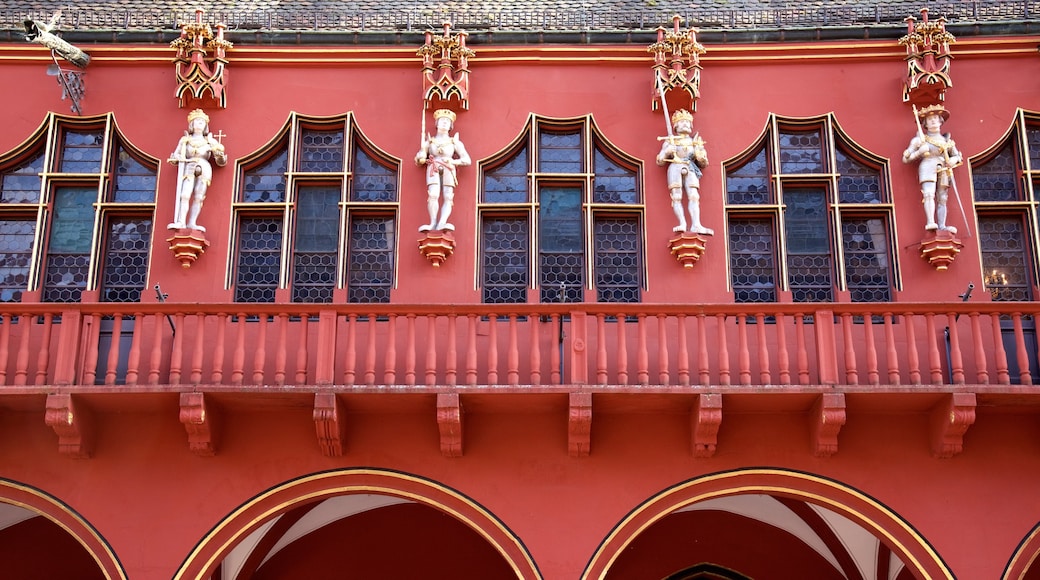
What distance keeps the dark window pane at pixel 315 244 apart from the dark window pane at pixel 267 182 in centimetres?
25

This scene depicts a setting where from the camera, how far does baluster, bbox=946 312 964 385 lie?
517 inches

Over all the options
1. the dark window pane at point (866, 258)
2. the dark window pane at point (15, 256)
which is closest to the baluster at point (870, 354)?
the dark window pane at point (866, 258)

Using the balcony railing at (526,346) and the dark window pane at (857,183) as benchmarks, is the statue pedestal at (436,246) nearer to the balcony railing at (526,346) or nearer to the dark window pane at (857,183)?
the balcony railing at (526,346)

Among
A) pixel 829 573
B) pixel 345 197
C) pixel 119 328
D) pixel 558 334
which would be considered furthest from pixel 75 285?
pixel 829 573

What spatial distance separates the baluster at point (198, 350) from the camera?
1332 centimetres

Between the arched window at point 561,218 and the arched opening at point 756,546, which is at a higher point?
the arched window at point 561,218

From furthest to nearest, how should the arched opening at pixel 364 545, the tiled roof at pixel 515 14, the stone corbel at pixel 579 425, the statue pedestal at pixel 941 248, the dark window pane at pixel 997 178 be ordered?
the tiled roof at pixel 515 14
the arched opening at pixel 364 545
the dark window pane at pixel 997 178
the statue pedestal at pixel 941 248
the stone corbel at pixel 579 425

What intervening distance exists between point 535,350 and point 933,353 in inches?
153

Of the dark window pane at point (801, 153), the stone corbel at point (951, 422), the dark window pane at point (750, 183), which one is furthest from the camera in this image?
the dark window pane at point (801, 153)

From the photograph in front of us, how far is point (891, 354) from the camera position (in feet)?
43.4

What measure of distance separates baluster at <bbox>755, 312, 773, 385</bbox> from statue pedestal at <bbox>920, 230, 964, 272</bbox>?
Result: 2.37 m

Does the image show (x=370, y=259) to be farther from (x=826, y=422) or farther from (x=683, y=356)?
(x=826, y=422)

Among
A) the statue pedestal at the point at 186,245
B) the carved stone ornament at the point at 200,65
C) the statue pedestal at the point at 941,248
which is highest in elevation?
the carved stone ornament at the point at 200,65

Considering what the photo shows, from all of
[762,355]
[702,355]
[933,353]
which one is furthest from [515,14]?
[933,353]
